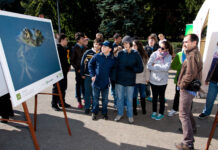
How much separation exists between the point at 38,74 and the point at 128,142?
6.70 ft

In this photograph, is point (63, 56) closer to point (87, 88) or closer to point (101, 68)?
point (87, 88)

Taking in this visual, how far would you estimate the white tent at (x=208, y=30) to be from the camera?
5.28 metres

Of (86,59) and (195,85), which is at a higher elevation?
(86,59)

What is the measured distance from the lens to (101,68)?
4.16 meters

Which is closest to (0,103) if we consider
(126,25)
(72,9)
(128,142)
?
(128,142)

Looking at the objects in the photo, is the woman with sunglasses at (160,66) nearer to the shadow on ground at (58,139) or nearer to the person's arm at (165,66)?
the person's arm at (165,66)

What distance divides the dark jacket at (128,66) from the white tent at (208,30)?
8.26ft

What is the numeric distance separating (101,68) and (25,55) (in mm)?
1998

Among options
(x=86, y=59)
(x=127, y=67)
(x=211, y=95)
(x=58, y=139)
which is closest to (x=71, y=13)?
(x=86, y=59)

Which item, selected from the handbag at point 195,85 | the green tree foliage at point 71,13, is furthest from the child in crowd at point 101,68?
the green tree foliage at point 71,13

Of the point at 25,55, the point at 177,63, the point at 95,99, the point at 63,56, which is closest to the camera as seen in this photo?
the point at 25,55

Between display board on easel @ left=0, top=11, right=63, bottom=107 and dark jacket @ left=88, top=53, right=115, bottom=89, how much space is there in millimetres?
1103

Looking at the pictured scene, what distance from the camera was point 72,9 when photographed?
24516 millimetres

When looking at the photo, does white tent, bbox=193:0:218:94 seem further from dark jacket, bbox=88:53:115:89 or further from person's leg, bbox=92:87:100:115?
person's leg, bbox=92:87:100:115
